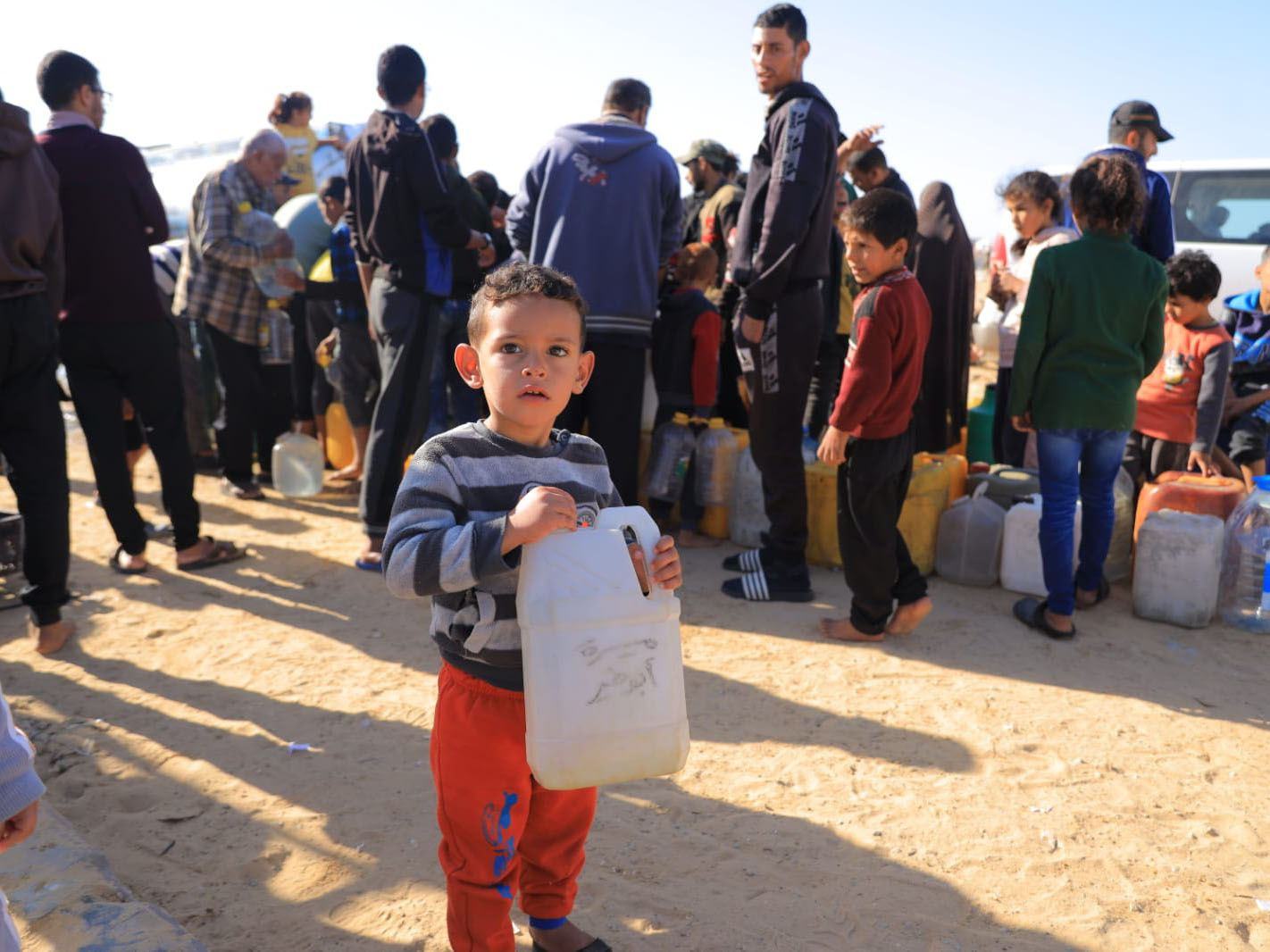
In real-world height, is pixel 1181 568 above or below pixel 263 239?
below

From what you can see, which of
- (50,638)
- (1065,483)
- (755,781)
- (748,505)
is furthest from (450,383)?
(755,781)

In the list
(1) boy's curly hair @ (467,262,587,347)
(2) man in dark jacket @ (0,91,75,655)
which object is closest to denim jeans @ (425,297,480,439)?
(2) man in dark jacket @ (0,91,75,655)

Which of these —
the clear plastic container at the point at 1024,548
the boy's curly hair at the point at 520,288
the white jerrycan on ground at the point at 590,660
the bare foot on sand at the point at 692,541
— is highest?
the boy's curly hair at the point at 520,288

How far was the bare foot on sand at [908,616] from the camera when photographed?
434 cm

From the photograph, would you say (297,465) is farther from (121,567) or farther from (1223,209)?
(1223,209)

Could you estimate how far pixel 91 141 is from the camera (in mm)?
4449

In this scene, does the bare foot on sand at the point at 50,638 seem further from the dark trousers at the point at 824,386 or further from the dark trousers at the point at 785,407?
the dark trousers at the point at 824,386

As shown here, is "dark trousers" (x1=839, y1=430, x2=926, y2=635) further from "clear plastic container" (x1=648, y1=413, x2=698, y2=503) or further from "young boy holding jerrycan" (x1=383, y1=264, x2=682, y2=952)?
"young boy holding jerrycan" (x1=383, y1=264, x2=682, y2=952)

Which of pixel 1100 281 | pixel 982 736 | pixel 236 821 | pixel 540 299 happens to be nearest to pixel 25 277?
pixel 236 821

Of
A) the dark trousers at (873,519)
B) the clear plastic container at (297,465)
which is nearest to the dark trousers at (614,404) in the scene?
the dark trousers at (873,519)

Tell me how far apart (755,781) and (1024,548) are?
7.61 feet

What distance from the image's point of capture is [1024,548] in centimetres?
487

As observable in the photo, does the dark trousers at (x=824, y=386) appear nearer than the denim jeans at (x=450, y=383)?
No

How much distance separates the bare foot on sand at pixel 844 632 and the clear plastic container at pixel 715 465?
1356mm
